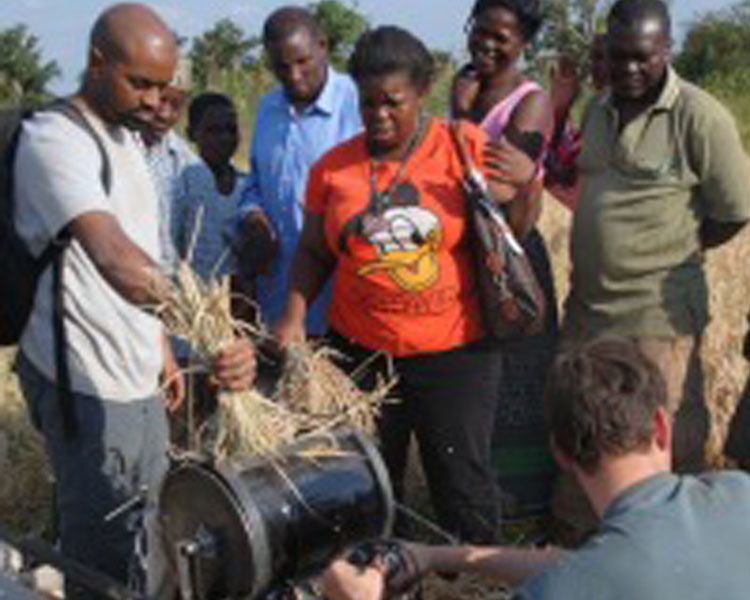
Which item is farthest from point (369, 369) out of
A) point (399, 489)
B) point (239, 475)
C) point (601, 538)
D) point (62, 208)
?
point (601, 538)

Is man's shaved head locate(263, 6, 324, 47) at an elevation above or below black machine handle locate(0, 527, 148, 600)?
above

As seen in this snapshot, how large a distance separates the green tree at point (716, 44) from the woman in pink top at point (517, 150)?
2777cm

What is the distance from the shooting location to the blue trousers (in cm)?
320

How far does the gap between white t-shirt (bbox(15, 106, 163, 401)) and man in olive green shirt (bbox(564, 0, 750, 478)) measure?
1638 mm

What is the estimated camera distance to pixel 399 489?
166 inches

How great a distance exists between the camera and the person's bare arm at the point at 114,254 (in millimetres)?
2779

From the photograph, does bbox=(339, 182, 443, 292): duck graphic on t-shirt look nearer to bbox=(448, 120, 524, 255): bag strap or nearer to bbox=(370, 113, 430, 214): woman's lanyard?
bbox=(370, 113, 430, 214): woman's lanyard

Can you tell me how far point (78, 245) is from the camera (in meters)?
3.04

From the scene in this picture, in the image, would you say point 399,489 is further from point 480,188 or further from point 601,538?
point 601,538

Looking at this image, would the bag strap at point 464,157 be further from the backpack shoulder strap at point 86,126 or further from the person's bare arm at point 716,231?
the backpack shoulder strap at point 86,126

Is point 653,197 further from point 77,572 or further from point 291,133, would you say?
point 77,572

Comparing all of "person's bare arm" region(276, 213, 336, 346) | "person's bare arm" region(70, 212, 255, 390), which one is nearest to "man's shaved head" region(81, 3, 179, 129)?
"person's bare arm" region(70, 212, 255, 390)

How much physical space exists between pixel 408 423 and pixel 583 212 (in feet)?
3.29

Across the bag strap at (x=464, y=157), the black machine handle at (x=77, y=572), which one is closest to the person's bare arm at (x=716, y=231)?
the bag strap at (x=464, y=157)
